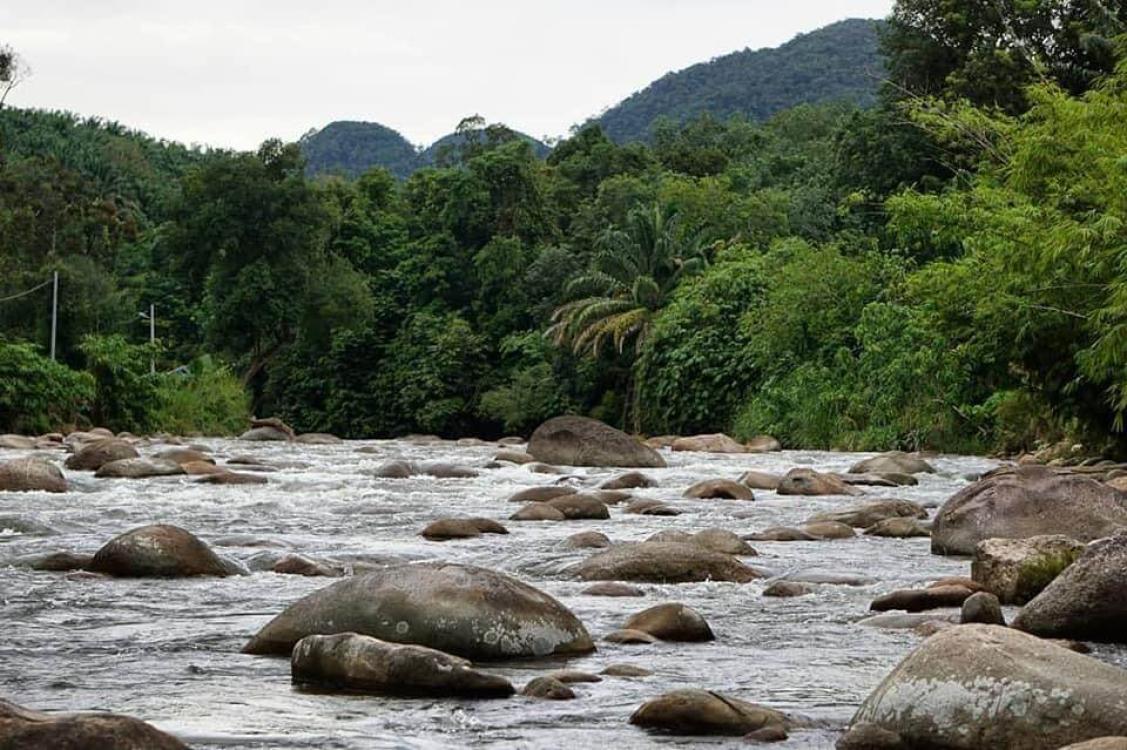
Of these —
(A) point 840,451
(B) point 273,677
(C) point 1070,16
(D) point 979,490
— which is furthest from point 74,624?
(C) point 1070,16

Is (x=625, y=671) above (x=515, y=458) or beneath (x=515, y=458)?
above

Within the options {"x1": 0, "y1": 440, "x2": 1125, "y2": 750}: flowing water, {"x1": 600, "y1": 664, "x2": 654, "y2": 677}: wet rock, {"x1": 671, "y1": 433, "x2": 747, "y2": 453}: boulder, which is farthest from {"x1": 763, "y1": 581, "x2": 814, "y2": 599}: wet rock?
{"x1": 671, "y1": 433, "x2": 747, "y2": 453}: boulder

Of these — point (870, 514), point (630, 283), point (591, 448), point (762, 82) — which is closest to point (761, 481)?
point (870, 514)

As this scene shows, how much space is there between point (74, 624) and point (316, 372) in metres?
44.1

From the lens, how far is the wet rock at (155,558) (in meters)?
8.13

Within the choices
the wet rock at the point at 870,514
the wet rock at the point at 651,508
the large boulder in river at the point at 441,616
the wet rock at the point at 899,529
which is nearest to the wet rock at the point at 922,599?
the large boulder in river at the point at 441,616

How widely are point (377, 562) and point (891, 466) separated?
32.7 feet

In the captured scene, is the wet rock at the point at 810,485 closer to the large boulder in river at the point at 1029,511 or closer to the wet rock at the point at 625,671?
the large boulder in river at the point at 1029,511

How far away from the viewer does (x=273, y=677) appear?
548 centimetres

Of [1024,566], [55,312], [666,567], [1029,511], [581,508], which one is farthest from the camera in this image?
[55,312]

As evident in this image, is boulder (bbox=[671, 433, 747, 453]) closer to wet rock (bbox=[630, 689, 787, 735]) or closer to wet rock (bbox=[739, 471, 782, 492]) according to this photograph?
wet rock (bbox=[739, 471, 782, 492])

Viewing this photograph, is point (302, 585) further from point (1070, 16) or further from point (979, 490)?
point (1070, 16)

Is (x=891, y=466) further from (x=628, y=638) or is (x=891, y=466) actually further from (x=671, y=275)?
(x=671, y=275)

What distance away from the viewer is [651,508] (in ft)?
41.2
